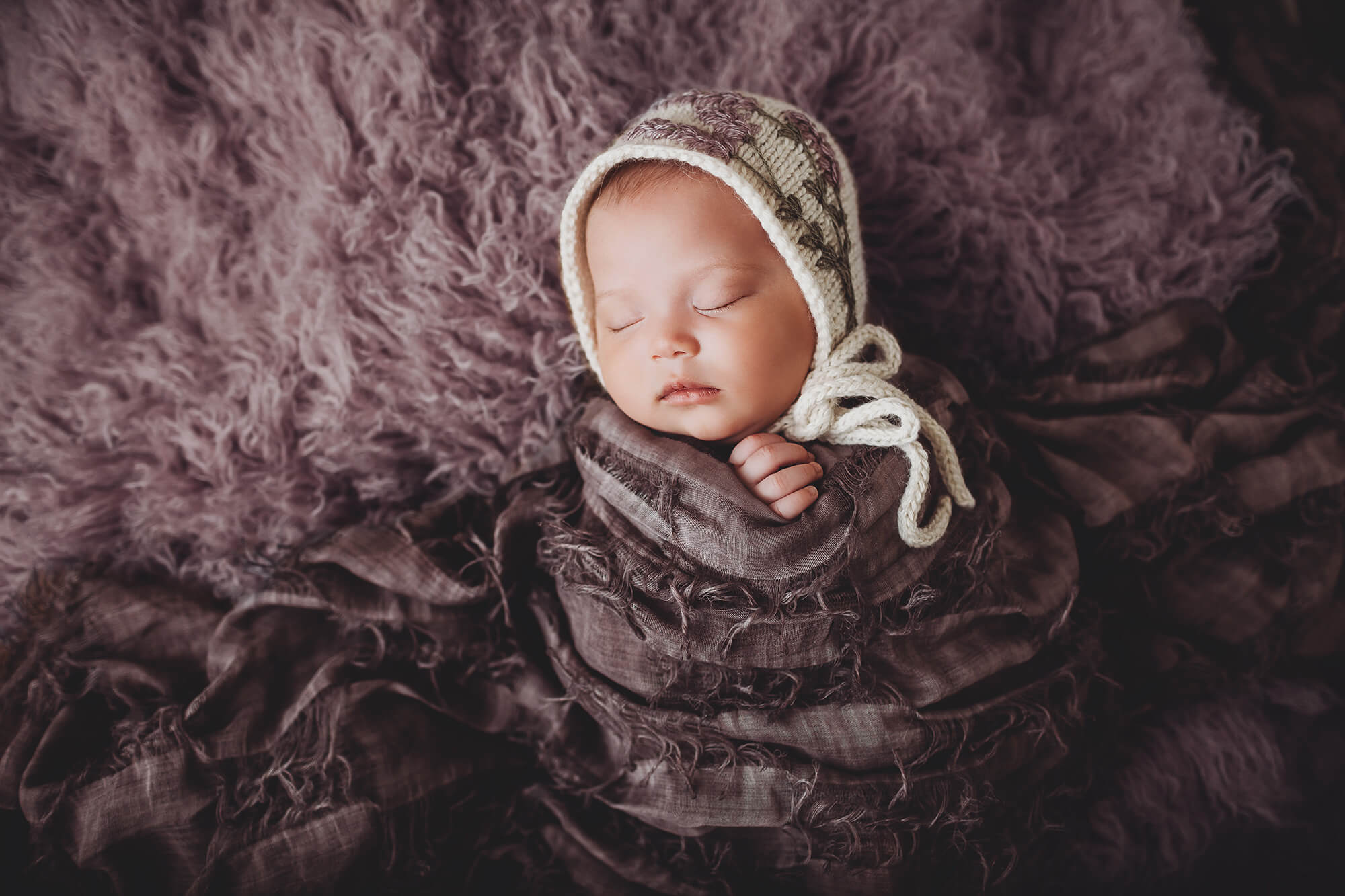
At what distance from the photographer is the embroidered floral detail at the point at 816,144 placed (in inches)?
33.3

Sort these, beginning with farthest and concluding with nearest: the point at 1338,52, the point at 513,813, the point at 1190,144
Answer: the point at 1338,52, the point at 1190,144, the point at 513,813

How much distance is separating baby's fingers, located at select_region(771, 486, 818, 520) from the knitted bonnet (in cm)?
7

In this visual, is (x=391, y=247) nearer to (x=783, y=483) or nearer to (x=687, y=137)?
(x=687, y=137)

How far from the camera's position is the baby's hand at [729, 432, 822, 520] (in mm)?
758

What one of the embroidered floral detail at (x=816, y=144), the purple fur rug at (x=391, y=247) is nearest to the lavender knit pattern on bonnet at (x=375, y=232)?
the purple fur rug at (x=391, y=247)

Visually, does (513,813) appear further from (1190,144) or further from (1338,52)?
(1338,52)

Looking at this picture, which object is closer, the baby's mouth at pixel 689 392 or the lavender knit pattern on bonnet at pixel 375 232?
the baby's mouth at pixel 689 392

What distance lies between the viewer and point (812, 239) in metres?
0.80

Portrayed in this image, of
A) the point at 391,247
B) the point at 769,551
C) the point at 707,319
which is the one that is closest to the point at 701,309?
the point at 707,319

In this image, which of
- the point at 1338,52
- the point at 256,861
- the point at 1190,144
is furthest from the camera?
the point at 1338,52

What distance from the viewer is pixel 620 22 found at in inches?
38.2

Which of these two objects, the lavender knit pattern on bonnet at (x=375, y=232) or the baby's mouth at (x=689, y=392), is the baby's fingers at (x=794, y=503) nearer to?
the baby's mouth at (x=689, y=392)

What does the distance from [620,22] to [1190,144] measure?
79cm

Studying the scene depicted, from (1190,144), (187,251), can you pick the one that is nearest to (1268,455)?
(1190,144)
